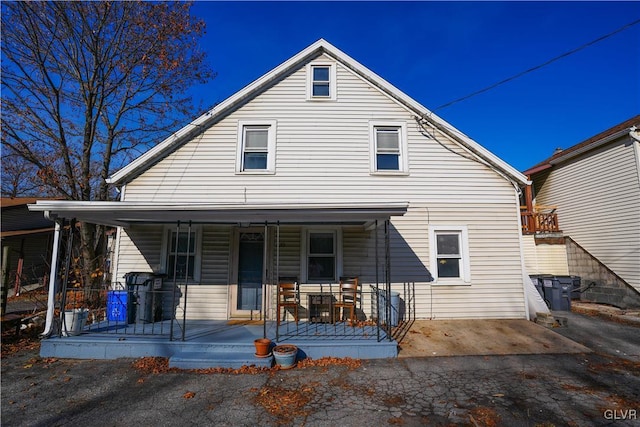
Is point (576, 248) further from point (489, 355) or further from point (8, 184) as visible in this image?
point (8, 184)

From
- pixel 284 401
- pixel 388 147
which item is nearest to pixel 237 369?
pixel 284 401

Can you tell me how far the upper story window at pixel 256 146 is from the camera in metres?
9.09

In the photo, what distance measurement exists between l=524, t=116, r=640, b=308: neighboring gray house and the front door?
1219cm

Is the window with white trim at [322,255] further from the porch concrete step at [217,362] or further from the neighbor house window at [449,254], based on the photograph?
the porch concrete step at [217,362]

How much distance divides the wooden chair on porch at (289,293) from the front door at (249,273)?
0.73 metres

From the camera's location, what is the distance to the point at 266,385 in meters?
5.06

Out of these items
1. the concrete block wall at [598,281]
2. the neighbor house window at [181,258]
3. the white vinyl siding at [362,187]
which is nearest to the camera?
the neighbor house window at [181,258]

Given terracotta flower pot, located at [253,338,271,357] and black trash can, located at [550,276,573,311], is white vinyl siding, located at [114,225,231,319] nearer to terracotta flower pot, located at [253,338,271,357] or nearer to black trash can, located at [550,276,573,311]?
terracotta flower pot, located at [253,338,271,357]

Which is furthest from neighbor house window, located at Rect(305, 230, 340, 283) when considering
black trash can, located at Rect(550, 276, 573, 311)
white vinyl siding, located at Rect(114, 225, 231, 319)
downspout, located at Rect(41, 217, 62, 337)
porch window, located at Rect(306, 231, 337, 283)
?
black trash can, located at Rect(550, 276, 573, 311)

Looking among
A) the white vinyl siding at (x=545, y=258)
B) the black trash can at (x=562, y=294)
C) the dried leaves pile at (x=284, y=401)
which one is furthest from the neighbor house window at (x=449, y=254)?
the white vinyl siding at (x=545, y=258)

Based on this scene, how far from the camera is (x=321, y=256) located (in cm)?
863

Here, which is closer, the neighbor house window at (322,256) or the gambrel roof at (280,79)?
the neighbor house window at (322,256)

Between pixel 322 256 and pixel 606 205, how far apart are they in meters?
11.3

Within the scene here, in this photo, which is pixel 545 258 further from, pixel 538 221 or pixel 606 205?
pixel 606 205
